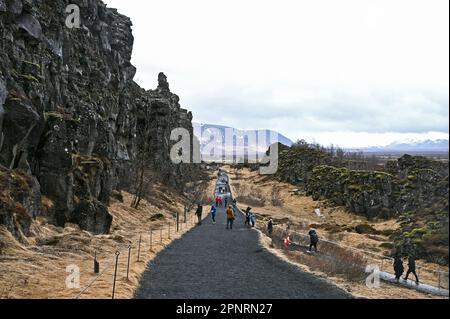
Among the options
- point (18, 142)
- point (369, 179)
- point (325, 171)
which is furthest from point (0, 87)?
point (325, 171)

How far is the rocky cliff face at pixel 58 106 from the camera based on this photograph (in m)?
20.8

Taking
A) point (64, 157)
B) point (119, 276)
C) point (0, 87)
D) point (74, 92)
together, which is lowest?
point (119, 276)

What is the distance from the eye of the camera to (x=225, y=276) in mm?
16641

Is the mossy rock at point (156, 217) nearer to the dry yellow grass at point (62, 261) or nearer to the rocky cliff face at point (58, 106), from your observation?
the rocky cliff face at point (58, 106)

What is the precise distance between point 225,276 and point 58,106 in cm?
1765

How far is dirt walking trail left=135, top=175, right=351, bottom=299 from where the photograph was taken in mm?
13789

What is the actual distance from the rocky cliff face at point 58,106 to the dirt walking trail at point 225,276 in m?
6.99

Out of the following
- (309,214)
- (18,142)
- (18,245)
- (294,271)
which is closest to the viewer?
(18,245)

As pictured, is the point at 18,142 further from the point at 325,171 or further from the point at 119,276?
the point at 325,171

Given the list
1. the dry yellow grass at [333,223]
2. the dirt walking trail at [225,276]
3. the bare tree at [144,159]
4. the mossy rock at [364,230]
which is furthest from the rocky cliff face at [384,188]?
the bare tree at [144,159]

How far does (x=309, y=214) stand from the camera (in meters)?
75.3

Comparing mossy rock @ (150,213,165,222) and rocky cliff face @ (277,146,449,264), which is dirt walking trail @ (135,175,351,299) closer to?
mossy rock @ (150,213,165,222)
